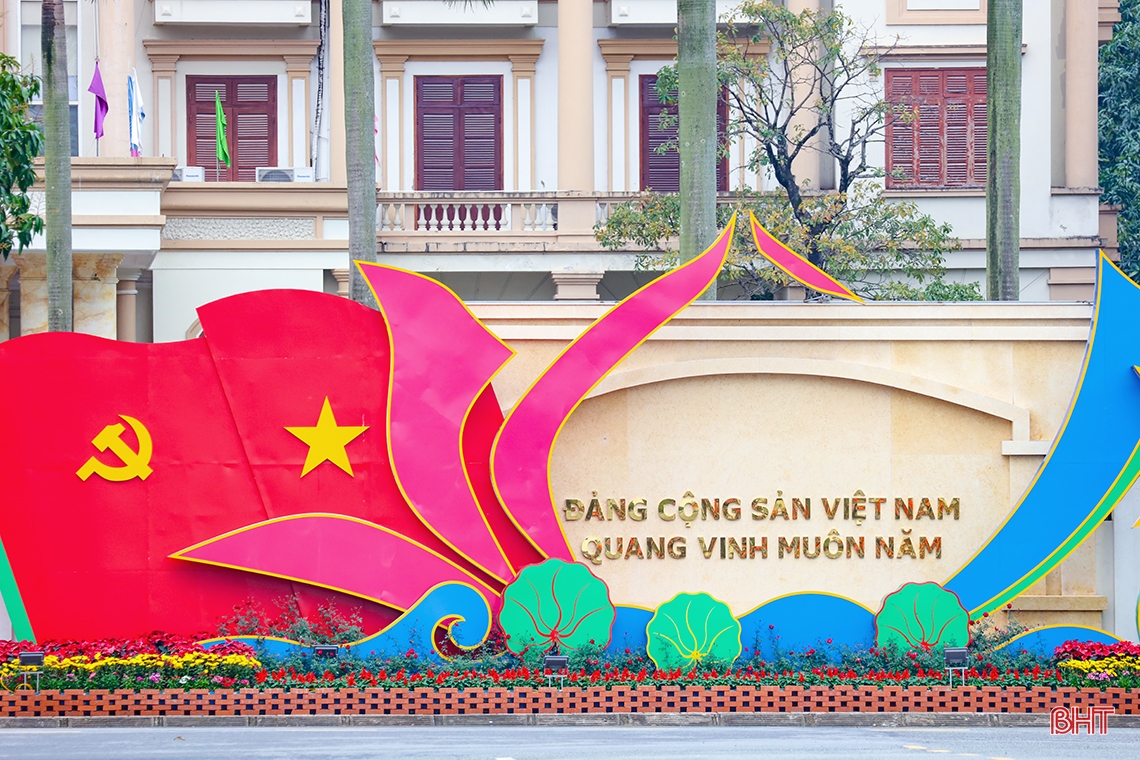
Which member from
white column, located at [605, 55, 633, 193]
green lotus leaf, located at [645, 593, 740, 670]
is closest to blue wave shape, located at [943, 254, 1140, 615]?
green lotus leaf, located at [645, 593, 740, 670]

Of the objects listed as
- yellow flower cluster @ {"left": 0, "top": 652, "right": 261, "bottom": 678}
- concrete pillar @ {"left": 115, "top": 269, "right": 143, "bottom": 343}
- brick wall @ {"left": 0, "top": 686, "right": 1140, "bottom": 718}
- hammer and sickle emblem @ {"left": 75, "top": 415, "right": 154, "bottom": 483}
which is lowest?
brick wall @ {"left": 0, "top": 686, "right": 1140, "bottom": 718}

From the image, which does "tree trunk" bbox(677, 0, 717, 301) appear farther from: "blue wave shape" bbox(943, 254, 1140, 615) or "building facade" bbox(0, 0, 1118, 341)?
"building facade" bbox(0, 0, 1118, 341)

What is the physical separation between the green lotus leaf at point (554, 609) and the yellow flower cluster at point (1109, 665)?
4.39 m

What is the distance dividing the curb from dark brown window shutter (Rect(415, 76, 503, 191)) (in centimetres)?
1634

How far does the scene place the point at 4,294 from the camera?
21.7m

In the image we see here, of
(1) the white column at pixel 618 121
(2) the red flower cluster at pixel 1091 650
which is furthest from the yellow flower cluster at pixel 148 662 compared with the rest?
(1) the white column at pixel 618 121

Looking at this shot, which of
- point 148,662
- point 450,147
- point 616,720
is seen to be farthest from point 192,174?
point 616,720

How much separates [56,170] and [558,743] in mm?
10206

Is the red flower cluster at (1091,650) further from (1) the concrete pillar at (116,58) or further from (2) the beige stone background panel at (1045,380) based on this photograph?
(1) the concrete pillar at (116,58)

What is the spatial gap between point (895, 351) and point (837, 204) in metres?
8.27

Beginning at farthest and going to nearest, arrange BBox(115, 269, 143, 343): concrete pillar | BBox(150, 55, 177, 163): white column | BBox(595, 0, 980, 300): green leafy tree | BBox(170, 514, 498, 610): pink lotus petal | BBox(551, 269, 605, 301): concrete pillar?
1. BBox(150, 55, 177, 163): white column
2. BBox(551, 269, 605, 301): concrete pillar
3. BBox(115, 269, 143, 343): concrete pillar
4. BBox(595, 0, 980, 300): green leafy tree
5. BBox(170, 514, 498, 610): pink lotus petal

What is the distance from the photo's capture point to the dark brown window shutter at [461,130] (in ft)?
90.7

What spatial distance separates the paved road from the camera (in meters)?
11.1

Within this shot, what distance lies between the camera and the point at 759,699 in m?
13.0
